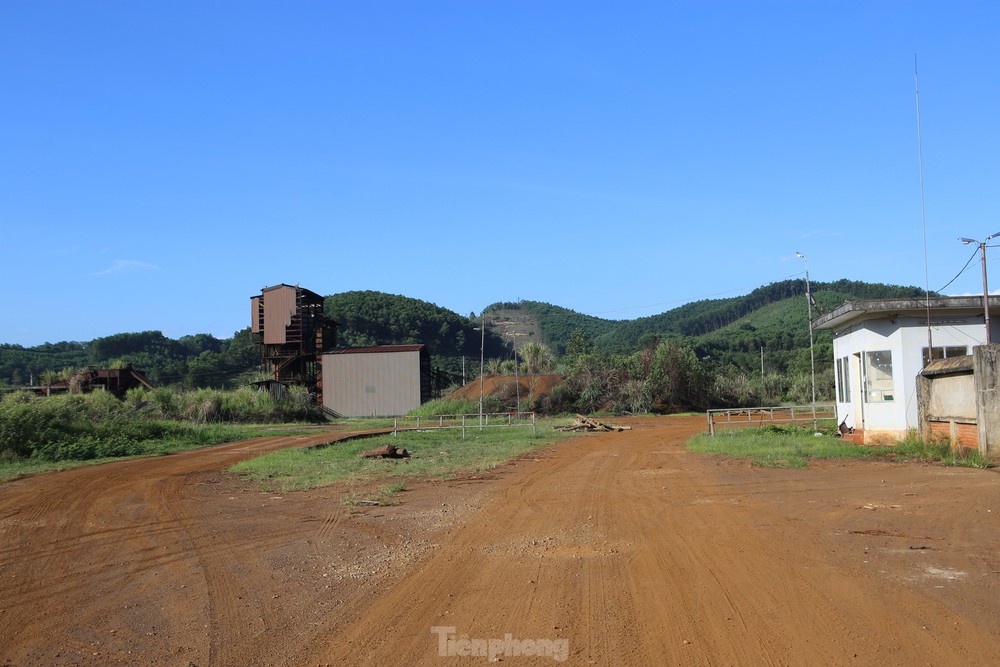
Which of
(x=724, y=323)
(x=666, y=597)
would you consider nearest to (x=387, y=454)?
(x=666, y=597)

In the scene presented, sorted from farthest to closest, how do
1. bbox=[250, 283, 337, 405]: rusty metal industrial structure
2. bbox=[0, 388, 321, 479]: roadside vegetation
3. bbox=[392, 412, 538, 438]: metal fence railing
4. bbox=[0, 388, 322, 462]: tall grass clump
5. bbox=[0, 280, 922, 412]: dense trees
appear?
bbox=[250, 283, 337, 405]: rusty metal industrial structure, bbox=[0, 280, 922, 412]: dense trees, bbox=[392, 412, 538, 438]: metal fence railing, bbox=[0, 388, 322, 462]: tall grass clump, bbox=[0, 388, 321, 479]: roadside vegetation

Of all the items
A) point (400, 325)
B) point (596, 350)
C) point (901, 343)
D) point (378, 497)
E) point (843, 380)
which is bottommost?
point (378, 497)

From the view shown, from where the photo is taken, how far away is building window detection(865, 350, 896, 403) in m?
20.9

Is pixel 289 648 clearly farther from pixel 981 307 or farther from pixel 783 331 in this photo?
pixel 783 331

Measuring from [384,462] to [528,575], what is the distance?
1412 centimetres

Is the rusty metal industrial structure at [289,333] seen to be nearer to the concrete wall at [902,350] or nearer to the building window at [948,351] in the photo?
the concrete wall at [902,350]

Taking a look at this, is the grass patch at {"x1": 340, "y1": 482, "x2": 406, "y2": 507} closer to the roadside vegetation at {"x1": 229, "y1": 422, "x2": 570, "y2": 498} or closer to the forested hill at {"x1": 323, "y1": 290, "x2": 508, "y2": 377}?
the roadside vegetation at {"x1": 229, "y1": 422, "x2": 570, "y2": 498}

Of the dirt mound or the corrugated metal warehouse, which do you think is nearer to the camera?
the dirt mound

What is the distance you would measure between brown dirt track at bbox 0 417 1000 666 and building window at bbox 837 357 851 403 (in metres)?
8.86

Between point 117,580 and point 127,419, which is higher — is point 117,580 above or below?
below

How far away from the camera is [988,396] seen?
1580 centimetres

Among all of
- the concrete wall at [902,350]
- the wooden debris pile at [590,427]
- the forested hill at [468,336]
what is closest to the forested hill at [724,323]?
the forested hill at [468,336]

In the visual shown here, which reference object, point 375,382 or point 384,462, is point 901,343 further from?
point 375,382

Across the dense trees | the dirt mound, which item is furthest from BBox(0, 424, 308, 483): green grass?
the dirt mound
